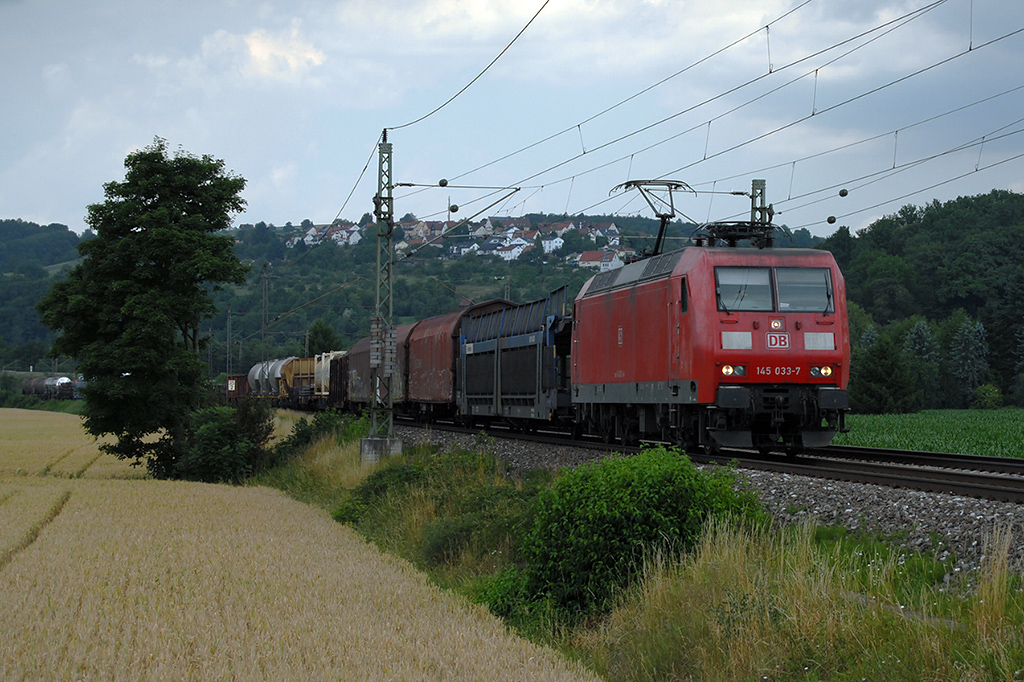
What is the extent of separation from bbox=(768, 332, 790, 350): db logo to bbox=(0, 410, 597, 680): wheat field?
23.7 feet

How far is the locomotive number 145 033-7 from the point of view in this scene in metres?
16.7

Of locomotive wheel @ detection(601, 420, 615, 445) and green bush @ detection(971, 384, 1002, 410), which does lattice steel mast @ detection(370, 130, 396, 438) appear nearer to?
locomotive wheel @ detection(601, 420, 615, 445)

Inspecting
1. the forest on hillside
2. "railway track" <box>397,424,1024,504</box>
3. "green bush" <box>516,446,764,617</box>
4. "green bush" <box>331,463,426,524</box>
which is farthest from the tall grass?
the forest on hillside

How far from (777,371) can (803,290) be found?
1.48 meters

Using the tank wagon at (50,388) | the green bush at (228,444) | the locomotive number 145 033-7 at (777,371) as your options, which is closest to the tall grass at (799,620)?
the locomotive number 145 033-7 at (777,371)

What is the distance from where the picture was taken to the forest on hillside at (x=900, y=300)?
76688mm

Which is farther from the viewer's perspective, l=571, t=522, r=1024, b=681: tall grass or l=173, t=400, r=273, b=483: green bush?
l=173, t=400, r=273, b=483: green bush

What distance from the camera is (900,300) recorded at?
348ft

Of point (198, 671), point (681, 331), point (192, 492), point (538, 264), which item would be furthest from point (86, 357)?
point (538, 264)

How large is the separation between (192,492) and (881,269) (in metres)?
94.8

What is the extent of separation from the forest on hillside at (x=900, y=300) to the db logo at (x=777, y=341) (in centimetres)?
4315

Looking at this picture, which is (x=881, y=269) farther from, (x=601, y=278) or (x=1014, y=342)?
(x=601, y=278)

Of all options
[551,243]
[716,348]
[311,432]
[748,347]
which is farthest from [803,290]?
[551,243]

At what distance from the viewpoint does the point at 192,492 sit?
78.2 feet
